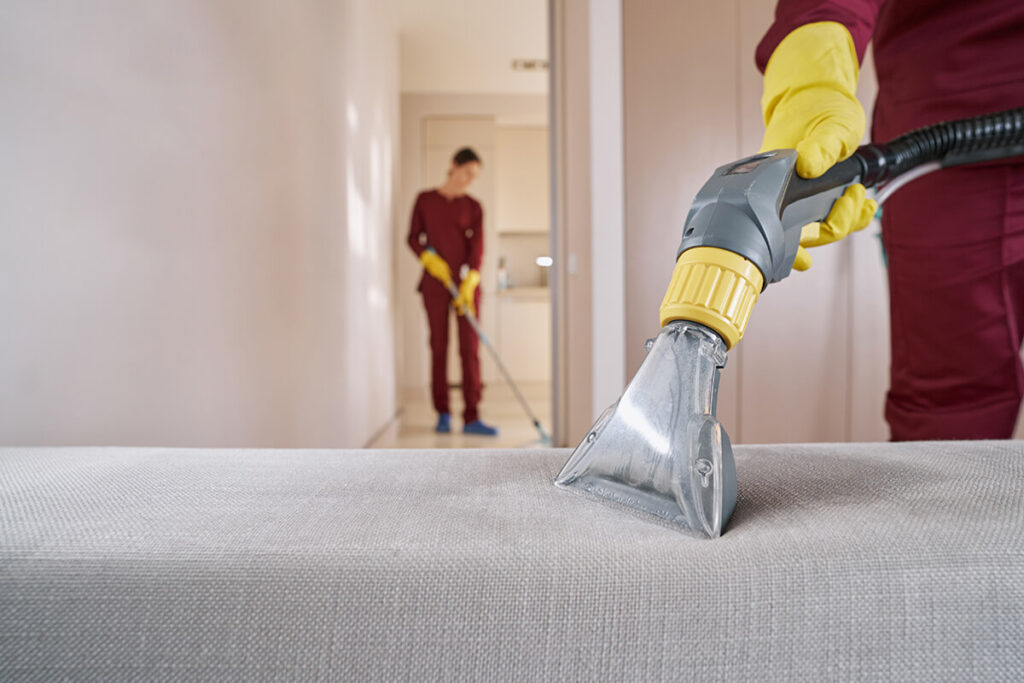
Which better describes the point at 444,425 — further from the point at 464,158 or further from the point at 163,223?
the point at 163,223

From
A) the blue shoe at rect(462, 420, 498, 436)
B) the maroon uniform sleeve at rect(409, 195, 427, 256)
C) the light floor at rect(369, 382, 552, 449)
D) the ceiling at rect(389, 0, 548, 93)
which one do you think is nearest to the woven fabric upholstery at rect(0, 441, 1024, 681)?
the light floor at rect(369, 382, 552, 449)

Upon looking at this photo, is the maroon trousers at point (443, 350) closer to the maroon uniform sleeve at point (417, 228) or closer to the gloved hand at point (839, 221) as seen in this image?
the maroon uniform sleeve at point (417, 228)

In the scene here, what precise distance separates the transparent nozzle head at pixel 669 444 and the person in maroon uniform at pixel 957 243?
509 millimetres

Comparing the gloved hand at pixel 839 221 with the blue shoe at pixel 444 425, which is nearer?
the gloved hand at pixel 839 221

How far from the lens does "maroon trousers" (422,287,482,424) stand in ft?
13.0

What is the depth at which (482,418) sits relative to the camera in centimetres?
421

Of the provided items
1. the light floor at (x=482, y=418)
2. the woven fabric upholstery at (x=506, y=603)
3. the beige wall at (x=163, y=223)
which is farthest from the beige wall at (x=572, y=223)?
the woven fabric upholstery at (x=506, y=603)

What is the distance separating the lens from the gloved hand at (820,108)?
1.90ft

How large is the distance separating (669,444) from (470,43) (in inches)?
194

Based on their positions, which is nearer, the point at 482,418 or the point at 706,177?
the point at 706,177

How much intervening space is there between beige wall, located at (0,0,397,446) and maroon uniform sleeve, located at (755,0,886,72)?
0.85m

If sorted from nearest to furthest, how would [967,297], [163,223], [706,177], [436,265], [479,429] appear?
[967,297]
[163,223]
[706,177]
[479,429]
[436,265]

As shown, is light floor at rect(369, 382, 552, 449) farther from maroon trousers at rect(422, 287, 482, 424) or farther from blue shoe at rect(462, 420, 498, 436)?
maroon trousers at rect(422, 287, 482, 424)

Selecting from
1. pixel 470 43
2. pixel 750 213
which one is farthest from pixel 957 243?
pixel 470 43
